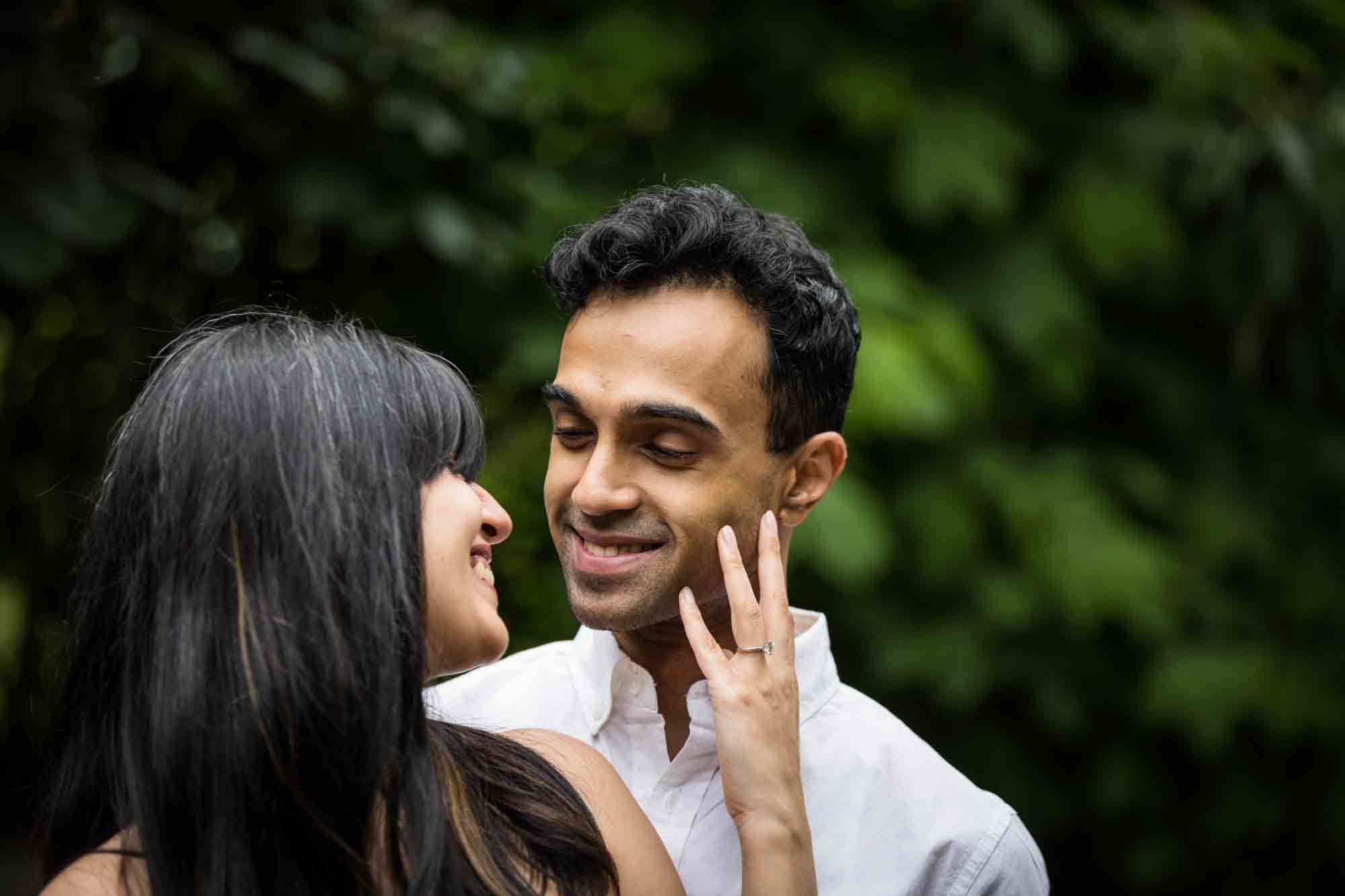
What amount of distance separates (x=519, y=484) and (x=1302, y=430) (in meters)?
3.67

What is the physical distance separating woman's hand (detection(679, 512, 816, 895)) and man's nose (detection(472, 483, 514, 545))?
15.4 inches

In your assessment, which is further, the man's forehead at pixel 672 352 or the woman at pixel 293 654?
the man's forehead at pixel 672 352

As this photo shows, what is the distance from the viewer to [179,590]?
1.86 m

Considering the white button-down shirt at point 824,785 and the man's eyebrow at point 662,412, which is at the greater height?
the man's eyebrow at point 662,412

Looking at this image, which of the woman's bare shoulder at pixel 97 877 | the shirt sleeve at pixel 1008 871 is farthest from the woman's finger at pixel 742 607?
the woman's bare shoulder at pixel 97 877

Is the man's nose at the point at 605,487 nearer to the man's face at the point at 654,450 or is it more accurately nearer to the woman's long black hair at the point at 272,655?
the man's face at the point at 654,450

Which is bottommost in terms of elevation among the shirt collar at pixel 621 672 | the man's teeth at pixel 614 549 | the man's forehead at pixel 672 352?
the shirt collar at pixel 621 672

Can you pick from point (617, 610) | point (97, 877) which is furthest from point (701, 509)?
point (97, 877)

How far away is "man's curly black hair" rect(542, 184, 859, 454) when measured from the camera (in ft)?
8.37

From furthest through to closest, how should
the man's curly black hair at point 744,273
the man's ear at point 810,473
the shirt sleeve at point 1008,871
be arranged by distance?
the man's ear at point 810,473 < the man's curly black hair at point 744,273 < the shirt sleeve at point 1008,871

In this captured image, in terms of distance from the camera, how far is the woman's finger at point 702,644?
2.28 metres

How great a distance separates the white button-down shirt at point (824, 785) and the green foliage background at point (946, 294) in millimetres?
1724

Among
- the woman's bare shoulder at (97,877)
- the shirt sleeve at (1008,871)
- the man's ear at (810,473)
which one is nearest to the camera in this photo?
the woman's bare shoulder at (97,877)

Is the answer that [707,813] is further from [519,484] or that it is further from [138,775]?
[519,484]
